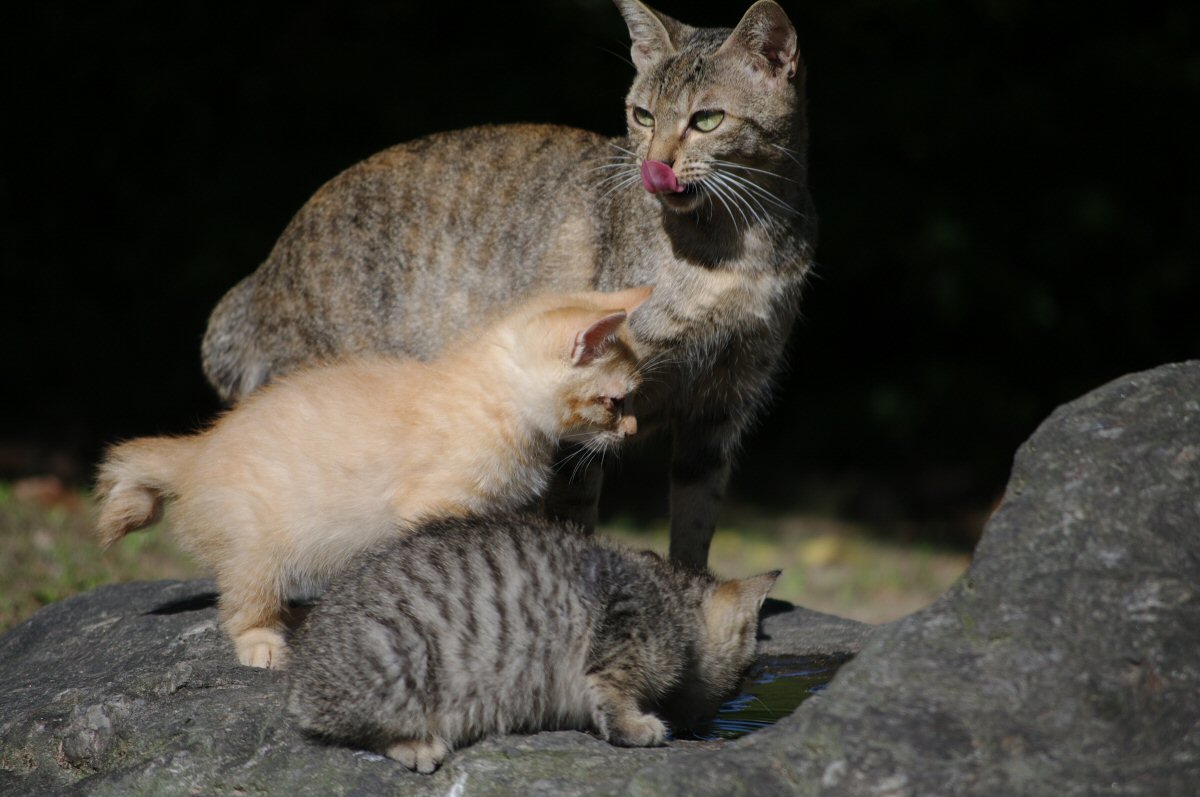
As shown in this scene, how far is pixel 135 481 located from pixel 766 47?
230 centimetres

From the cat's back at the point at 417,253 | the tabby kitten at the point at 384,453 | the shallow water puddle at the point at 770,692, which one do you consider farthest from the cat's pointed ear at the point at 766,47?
the shallow water puddle at the point at 770,692

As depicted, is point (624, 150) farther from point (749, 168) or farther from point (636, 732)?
point (636, 732)

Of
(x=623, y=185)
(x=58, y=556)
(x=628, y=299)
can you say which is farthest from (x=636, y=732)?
(x=58, y=556)

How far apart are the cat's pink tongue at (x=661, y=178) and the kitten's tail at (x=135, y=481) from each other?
1.54m

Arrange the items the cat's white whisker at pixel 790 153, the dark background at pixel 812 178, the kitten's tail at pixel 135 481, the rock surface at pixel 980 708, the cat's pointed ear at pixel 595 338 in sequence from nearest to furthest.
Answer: the rock surface at pixel 980 708 < the cat's pointed ear at pixel 595 338 < the kitten's tail at pixel 135 481 < the cat's white whisker at pixel 790 153 < the dark background at pixel 812 178

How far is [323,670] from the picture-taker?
273 cm

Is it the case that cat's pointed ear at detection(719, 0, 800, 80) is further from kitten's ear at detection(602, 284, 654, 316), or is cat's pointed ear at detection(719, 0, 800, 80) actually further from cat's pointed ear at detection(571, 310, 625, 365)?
cat's pointed ear at detection(571, 310, 625, 365)

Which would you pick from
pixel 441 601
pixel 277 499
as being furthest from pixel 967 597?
pixel 277 499

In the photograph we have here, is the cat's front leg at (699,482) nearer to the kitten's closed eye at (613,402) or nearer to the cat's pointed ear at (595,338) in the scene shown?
the kitten's closed eye at (613,402)

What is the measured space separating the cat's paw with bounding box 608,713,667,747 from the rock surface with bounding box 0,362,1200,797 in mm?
40

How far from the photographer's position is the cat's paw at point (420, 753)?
8.76 feet

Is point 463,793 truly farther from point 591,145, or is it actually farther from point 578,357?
point 591,145

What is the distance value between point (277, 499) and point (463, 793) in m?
1.09

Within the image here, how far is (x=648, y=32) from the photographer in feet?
14.5
